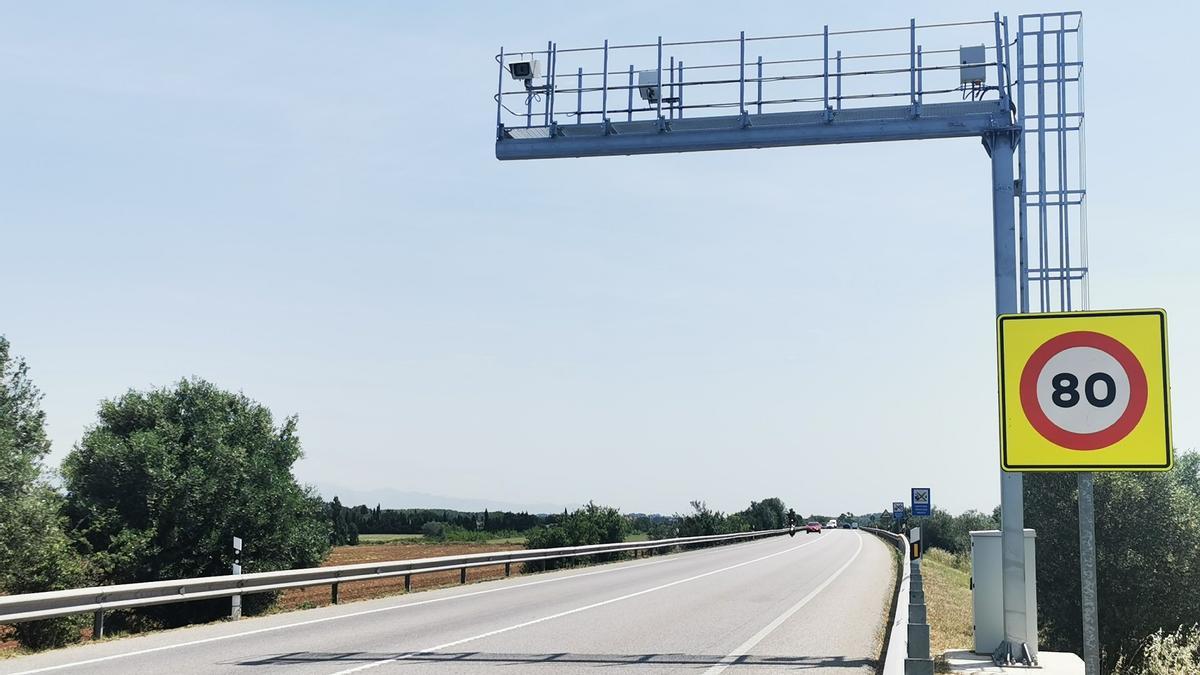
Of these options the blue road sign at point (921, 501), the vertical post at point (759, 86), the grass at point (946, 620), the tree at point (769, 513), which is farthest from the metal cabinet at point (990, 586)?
the tree at point (769, 513)

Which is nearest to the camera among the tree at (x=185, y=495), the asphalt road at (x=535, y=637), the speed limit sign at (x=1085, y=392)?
the speed limit sign at (x=1085, y=392)

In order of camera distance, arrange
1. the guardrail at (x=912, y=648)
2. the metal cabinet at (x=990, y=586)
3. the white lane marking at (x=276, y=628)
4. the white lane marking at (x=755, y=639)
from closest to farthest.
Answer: the guardrail at (x=912, y=648) < the white lane marking at (x=276, y=628) < the white lane marking at (x=755, y=639) < the metal cabinet at (x=990, y=586)

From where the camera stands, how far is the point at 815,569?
3719cm

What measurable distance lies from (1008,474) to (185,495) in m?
24.7

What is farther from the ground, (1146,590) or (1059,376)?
(1059,376)

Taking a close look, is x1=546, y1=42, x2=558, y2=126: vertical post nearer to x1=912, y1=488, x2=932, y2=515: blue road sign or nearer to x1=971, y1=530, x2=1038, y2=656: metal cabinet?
x1=971, y1=530, x2=1038, y2=656: metal cabinet

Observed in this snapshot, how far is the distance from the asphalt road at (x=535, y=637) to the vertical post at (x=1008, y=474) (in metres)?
1.76

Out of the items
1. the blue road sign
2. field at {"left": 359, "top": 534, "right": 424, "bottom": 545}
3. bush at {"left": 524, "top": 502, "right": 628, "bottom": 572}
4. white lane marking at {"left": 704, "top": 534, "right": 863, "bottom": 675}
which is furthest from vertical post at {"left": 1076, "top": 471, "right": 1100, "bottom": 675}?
field at {"left": 359, "top": 534, "right": 424, "bottom": 545}

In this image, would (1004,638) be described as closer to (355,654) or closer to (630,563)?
(355,654)

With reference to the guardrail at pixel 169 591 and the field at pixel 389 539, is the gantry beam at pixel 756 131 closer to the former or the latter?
the guardrail at pixel 169 591

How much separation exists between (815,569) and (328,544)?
16393 mm

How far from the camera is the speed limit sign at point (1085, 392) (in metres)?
4.88

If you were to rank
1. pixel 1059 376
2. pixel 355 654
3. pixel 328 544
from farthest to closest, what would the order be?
pixel 328 544
pixel 355 654
pixel 1059 376

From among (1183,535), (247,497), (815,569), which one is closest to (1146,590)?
(1183,535)
